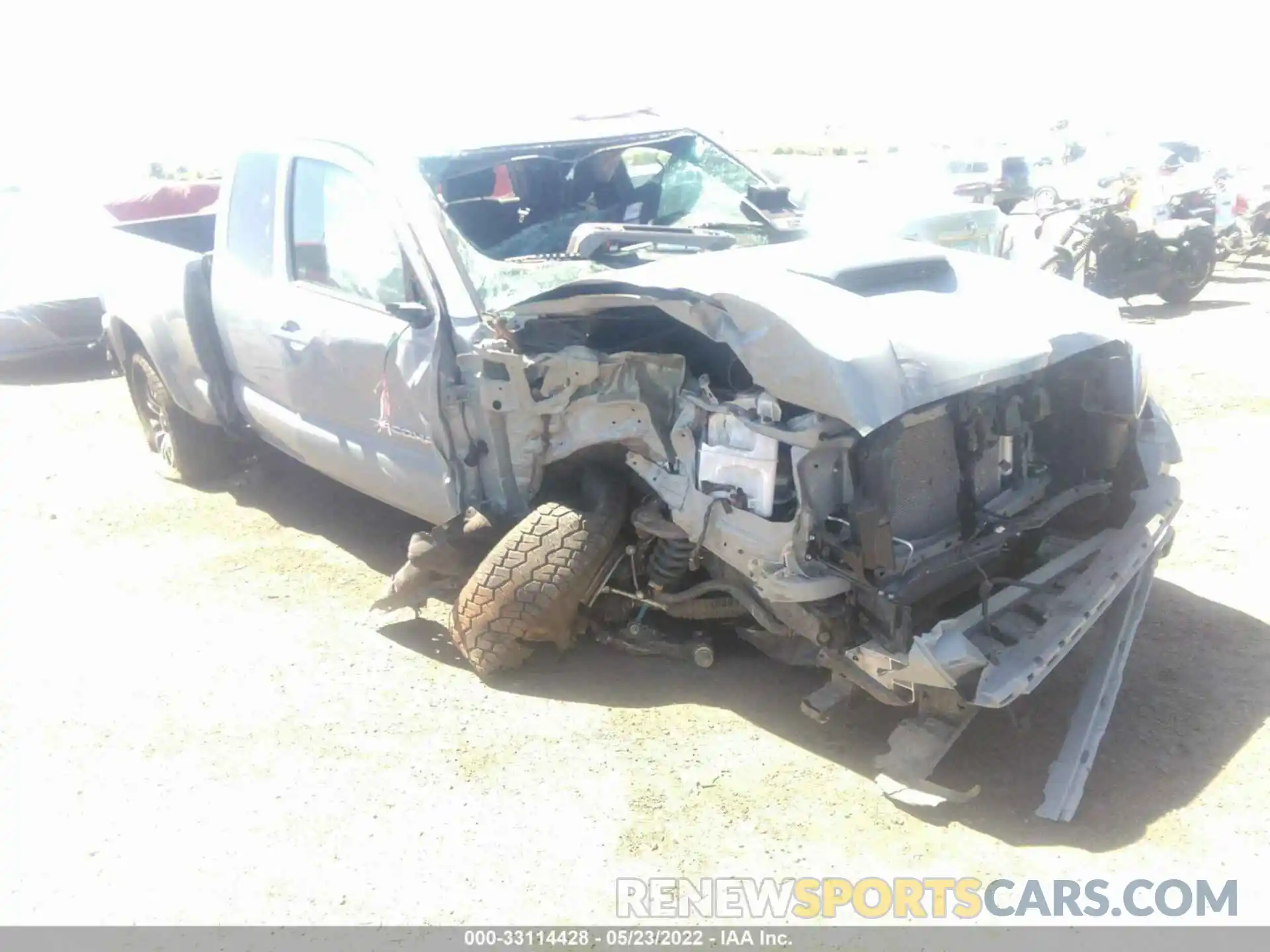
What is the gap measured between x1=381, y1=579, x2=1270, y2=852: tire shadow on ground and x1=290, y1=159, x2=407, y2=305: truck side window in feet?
4.84

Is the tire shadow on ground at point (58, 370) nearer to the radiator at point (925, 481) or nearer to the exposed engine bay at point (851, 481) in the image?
the exposed engine bay at point (851, 481)

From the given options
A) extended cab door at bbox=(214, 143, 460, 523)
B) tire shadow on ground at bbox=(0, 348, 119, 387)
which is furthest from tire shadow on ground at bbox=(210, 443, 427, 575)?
tire shadow on ground at bbox=(0, 348, 119, 387)

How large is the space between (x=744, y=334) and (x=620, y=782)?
1.44 m

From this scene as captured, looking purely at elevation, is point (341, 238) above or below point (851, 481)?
above

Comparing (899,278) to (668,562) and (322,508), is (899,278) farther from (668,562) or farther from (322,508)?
(322,508)

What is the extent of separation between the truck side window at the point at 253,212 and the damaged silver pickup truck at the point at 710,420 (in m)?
0.03

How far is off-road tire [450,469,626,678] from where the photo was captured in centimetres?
371

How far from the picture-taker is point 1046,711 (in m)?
3.50

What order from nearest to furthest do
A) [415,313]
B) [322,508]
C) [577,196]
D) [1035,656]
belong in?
[1035,656]
[415,313]
[577,196]
[322,508]

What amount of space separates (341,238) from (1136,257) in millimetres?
9143

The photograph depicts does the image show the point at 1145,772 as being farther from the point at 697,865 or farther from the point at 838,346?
the point at 838,346

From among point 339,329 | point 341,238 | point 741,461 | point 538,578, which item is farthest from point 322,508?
point 741,461

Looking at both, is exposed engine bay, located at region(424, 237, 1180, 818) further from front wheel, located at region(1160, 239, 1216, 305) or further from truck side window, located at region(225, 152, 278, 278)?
front wheel, located at region(1160, 239, 1216, 305)

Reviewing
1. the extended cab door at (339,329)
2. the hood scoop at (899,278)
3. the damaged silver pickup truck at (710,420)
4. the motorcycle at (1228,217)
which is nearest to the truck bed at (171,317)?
the extended cab door at (339,329)
